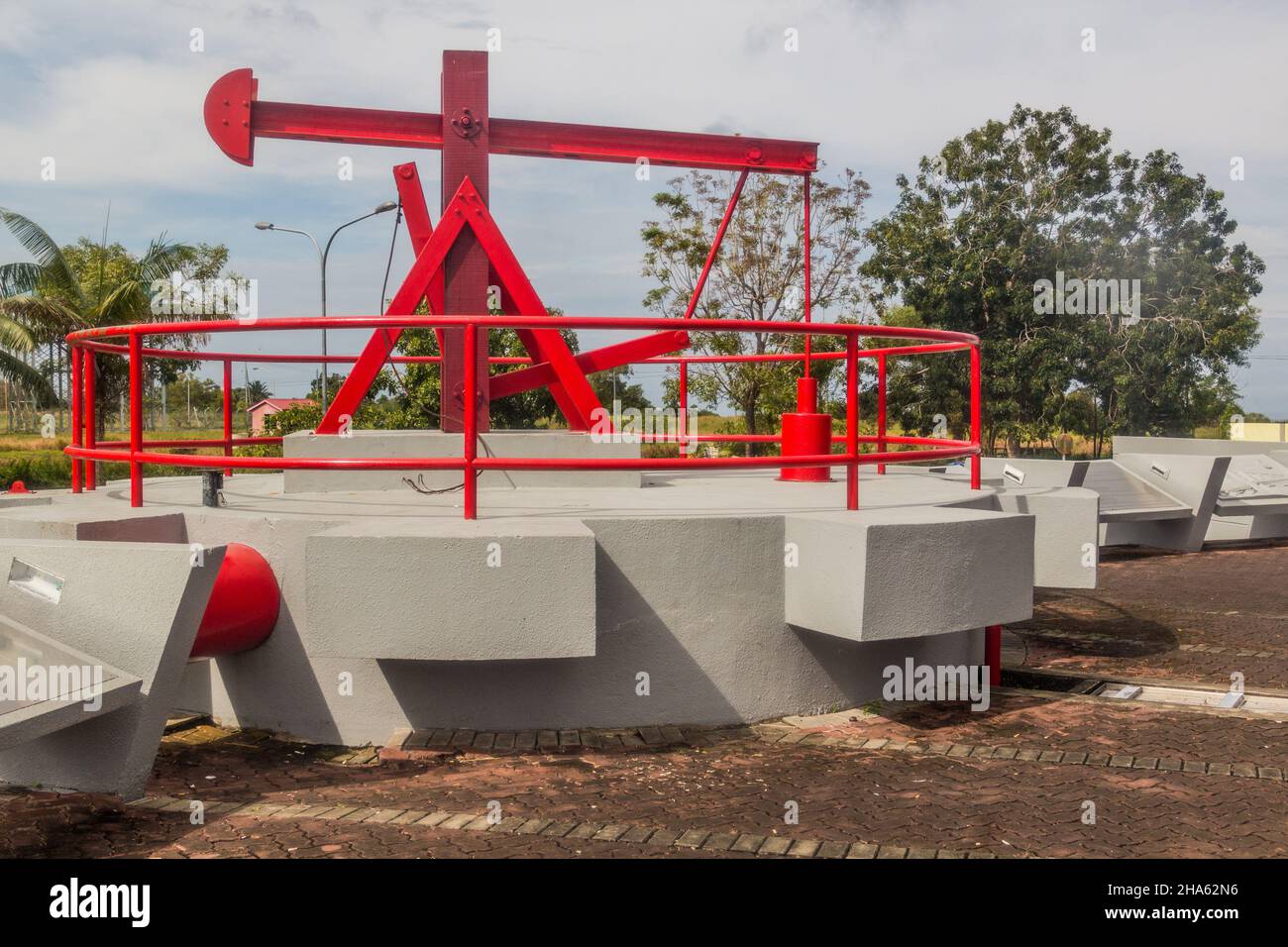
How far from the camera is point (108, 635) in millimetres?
4406

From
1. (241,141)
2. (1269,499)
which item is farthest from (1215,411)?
(241,141)

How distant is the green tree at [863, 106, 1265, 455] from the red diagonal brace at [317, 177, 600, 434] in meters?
24.0

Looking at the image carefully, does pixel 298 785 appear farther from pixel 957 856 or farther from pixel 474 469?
pixel 957 856

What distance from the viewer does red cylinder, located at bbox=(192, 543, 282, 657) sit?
16.4ft

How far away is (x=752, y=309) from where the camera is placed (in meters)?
28.9

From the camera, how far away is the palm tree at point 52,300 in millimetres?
22047

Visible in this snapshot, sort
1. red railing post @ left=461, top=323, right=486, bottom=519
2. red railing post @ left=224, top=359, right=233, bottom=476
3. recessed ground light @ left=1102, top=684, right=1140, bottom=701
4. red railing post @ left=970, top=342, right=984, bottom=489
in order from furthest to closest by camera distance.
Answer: red railing post @ left=224, top=359, right=233, bottom=476 → red railing post @ left=970, top=342, right=984, bottom=489 → recessed ground light @ left=1102, top=684, right=1140, bottom=701 → red railing post @ left=461, top=323, right=486, bottom=519

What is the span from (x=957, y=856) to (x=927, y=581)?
1580 mm

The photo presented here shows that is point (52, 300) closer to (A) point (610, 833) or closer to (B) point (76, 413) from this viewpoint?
(B) point (76, 413)

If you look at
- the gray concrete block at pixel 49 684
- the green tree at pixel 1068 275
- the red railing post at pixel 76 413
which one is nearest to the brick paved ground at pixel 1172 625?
the gray concrete block at pixel 49 684

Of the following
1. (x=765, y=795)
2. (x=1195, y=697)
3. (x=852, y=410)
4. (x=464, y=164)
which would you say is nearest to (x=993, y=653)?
(x=1195, y=697)

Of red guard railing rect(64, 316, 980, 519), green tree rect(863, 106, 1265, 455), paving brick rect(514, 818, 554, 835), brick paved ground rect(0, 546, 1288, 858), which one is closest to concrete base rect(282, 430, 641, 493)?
red guard railing rect(64, 316, 980, 519)

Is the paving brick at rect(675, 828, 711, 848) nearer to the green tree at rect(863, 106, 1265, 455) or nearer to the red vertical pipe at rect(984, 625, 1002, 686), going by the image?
the red vertical pipe at rect(984, 625, 1002, 686)

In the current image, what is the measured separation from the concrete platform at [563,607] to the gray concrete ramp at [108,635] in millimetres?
565
